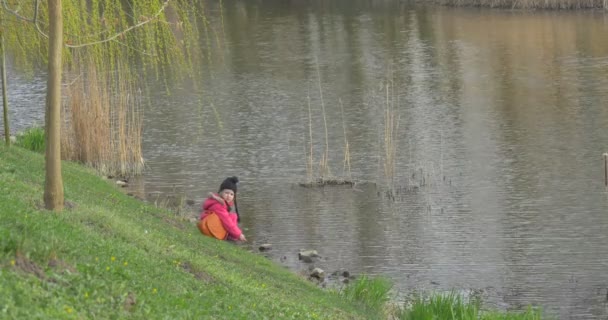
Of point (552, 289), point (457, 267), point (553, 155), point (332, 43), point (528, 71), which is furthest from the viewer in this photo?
point (332, 43)

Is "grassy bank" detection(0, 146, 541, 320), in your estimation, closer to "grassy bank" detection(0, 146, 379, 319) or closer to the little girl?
"grassy bank" detection(0, 146, 379, 319)

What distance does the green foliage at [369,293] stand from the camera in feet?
44.4

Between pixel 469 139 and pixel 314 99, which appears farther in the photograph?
pixel 314 99

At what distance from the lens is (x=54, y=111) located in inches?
428

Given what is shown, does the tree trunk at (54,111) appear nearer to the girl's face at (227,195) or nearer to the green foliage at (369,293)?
the green foliage at (369,293)

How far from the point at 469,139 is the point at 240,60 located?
12321mm

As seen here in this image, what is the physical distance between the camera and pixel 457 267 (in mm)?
16547

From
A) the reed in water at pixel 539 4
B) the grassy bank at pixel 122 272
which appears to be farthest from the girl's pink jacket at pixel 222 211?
the reed in water at pixel 539 4

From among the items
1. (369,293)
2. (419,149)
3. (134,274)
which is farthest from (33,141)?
(134,274)

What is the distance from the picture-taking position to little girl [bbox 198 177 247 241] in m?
15.7

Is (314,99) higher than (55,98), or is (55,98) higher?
(55,98)

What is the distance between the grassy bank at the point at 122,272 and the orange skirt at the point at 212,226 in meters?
0.45

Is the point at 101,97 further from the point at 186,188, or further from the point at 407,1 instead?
the point at 407,1

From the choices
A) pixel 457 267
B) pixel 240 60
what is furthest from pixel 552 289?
pixel 240 60
